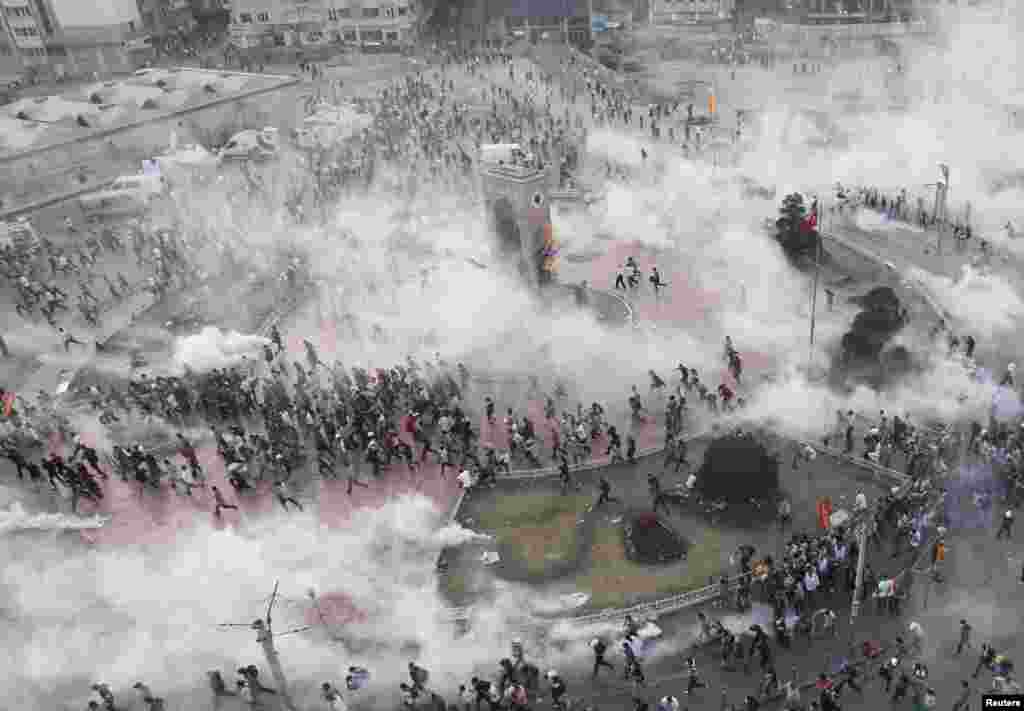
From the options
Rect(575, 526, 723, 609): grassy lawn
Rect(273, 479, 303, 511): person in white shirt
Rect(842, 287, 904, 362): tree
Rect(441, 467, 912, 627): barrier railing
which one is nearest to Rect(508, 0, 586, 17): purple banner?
Rect(842, 287, 904, 362): tree

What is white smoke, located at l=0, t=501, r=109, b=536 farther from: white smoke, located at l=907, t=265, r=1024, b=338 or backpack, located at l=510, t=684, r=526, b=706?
white smoke, located at l=907, t=265, r=1024, b=338

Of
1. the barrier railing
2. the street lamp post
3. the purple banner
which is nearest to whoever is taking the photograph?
the street lamp post

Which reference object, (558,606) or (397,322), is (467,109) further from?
(558,606)

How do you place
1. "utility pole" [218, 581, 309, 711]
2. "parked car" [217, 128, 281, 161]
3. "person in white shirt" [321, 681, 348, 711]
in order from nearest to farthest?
"utility pole" [218, 581, 309, 711] < "person in white shirt" [321, 681, 348, 711] < "parked car" [217, 128, 281, 161]

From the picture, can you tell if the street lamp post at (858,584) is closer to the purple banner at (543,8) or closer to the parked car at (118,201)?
the parked car at (118,201)

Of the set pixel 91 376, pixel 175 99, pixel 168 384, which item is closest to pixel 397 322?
pixel 168 384

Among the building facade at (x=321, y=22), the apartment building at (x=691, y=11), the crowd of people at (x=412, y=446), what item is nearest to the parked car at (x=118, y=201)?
the crowd of people at (x=412, y=446)
